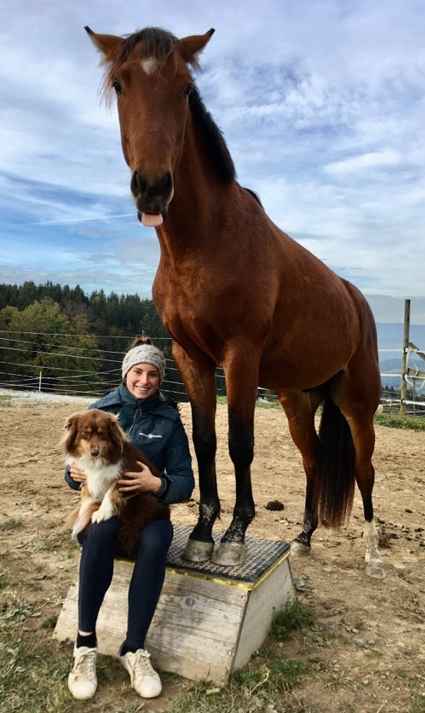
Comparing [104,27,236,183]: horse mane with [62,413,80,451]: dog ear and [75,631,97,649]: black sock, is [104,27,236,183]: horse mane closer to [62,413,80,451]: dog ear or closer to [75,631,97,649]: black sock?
[62,413,80,451]: dog ear

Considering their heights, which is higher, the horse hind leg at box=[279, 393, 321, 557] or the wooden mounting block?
the horse hind leg at box=[279, 393, 321, 557]

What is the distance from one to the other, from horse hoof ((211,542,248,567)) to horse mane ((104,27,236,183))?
1.95 metres

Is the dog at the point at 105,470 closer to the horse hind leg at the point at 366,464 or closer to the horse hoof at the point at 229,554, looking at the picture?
the horse hoof at the point at 229,554

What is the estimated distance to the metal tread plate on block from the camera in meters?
2.44

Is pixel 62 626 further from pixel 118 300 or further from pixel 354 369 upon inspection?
pixel 118 300

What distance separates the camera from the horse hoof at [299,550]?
3879mm

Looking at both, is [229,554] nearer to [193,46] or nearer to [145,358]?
[145,358]

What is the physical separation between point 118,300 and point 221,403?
37.8 metres

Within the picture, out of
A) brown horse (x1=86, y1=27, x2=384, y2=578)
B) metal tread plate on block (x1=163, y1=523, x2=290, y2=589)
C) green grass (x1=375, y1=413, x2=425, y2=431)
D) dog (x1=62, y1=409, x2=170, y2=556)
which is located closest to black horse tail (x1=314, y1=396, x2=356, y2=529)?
brown horse (x1=86, y1=27, x2=384, y2=578)

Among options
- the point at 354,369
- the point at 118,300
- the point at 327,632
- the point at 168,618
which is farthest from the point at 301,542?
the point at 118,300

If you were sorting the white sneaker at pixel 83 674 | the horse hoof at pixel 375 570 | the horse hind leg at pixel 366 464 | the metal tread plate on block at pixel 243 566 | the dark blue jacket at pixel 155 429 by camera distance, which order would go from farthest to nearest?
1. the horse hind leg at pixel 366 464
2. the horse hoof at pixel 375 570
3. the dark blue jacket at pixel 155 429
4. the metal tread plate on block at pixel 243 566
5. the white sneaker at pixel 83 674

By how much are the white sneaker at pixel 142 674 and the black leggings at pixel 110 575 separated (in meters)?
0.04

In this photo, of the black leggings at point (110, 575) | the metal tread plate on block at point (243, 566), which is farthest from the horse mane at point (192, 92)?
the metal tread plate on block at point (243, 566)

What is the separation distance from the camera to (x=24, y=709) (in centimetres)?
201
